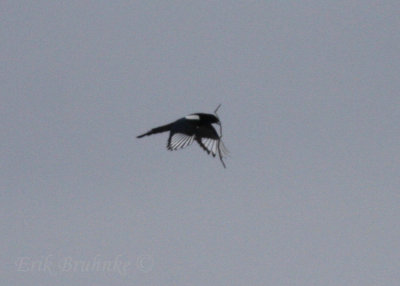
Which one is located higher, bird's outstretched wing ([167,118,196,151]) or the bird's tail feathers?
the bird's tail feathers

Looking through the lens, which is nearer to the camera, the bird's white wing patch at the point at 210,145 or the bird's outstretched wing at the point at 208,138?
the bird's outstretched wing at the point at 208,138

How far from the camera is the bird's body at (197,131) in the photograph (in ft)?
80.7

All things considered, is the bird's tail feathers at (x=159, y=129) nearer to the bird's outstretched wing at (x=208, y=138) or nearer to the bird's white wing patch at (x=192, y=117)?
the bird's white wing patch at (x=192, y=117)

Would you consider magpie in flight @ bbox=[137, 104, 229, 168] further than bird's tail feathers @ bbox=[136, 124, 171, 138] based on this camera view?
No

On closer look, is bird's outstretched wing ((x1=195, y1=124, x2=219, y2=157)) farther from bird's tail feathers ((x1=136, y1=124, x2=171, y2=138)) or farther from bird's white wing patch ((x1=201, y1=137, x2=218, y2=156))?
bird's tail feathers ((x1=136, y1=124, x2=171, y2=138))

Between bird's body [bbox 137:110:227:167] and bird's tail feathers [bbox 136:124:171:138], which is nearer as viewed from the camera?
bird's body [bbox 137:110:227:167]

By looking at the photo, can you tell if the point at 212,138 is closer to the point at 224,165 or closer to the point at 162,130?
the point at 162,130

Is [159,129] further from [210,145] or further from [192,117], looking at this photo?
[210,145]

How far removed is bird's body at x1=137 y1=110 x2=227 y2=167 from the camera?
2458 cm

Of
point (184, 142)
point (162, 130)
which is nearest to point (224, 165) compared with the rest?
point (184, 142)

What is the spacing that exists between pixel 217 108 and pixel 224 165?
2959mm

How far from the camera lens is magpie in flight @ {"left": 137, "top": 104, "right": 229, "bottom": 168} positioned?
2461 centimetres

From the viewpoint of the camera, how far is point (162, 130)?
26.0 m

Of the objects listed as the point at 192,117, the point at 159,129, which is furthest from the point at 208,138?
the point at 159,129
